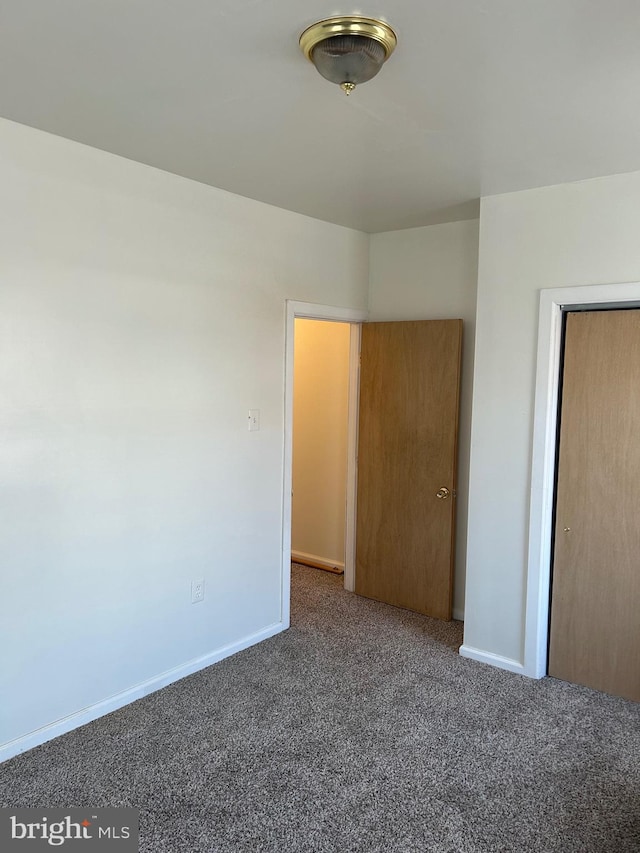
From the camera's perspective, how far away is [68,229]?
2.61 metres

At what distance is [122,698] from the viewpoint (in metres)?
2.94

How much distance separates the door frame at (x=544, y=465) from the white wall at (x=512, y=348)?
1.7 inches

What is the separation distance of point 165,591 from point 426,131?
95.5 inches

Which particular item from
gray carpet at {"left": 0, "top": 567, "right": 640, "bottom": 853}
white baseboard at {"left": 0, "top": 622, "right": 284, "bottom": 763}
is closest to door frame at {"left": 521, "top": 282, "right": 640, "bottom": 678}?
gray carpet at {"left": 0, "top": 567, "right": 640, "bottom": 853}

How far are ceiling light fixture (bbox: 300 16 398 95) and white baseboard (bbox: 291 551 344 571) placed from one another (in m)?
3.75

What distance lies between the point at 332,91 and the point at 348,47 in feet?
1.09

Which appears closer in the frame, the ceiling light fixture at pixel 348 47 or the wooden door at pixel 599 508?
the ceiling light fixture at pixel 348 47

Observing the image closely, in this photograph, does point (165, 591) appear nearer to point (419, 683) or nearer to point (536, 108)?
point (419, 683)

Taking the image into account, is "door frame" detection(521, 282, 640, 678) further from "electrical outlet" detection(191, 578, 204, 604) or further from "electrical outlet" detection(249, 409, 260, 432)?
"electrical outlet" detection(191, 578, 204, 604)

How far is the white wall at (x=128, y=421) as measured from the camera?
99.0 inches

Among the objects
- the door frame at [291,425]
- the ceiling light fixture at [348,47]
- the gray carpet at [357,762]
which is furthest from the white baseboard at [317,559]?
the ceiling light fixture at [348,47]

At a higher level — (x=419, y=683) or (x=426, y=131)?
(x=426, y=131)

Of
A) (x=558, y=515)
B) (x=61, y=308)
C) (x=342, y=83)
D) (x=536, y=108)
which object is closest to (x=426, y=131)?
(x=536, y=108)

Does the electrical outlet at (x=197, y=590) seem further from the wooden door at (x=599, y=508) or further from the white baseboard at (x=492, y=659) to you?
the wooden door at (x=599, y=508)
